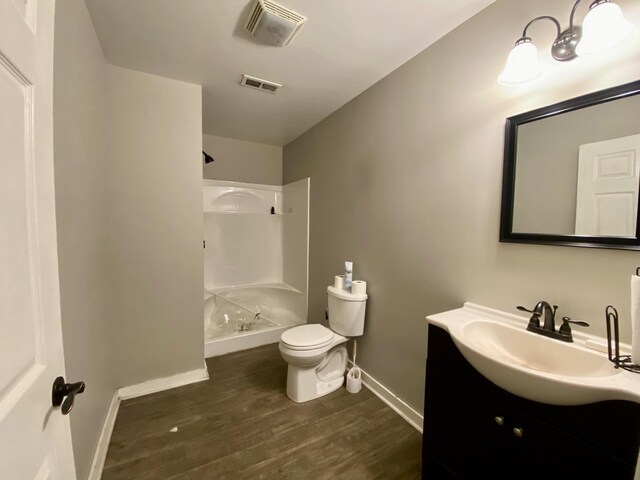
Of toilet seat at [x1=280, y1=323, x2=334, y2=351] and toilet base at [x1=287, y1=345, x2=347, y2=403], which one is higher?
toilet seat at [x1=280, y1=323, x2=334, y2=351]

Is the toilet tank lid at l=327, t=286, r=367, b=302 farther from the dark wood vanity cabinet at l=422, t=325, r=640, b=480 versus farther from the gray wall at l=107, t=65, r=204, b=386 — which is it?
the gray wall at l=107, t=65, r=204, b=386

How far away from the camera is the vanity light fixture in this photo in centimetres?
87

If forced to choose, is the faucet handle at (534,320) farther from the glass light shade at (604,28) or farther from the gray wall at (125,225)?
the gray wall at (125,225)

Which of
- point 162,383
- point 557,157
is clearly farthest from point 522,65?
point 162,383

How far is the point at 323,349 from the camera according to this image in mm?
1896

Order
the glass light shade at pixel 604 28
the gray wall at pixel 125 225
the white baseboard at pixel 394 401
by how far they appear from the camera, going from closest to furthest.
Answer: the glass light shade at pixel 604 28
the gray wall at pixel 125 225
the white baseboard at pixel 394 401

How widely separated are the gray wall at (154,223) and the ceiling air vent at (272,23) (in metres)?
0.85

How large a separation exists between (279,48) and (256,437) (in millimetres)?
2382

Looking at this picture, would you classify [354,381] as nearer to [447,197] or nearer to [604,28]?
[447,197]

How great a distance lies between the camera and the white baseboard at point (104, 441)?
1328 mm

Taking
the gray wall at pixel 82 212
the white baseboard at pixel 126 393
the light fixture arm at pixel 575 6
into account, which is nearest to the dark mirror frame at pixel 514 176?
the light fixture arm at pixel 575 6

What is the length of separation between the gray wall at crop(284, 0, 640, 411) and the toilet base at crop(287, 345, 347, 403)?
201 mm

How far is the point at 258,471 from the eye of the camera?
4.53ft

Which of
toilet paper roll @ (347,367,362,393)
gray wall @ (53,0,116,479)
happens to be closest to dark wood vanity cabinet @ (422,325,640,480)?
toilet paper roll @ (347,367,362,393)
